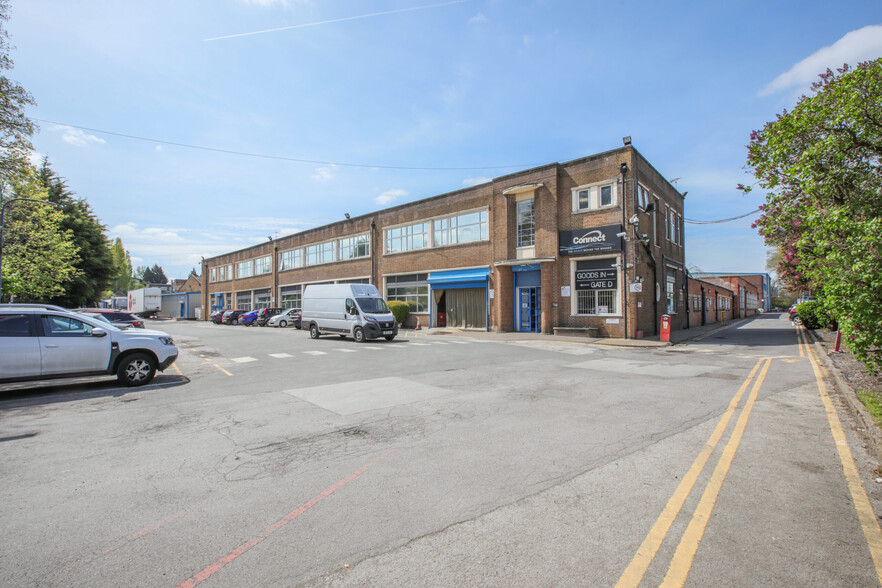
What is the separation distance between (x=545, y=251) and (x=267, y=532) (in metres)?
21.3

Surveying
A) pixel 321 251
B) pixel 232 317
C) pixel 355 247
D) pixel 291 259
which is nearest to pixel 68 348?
pixel 355 247

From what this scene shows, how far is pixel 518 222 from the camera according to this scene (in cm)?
2467

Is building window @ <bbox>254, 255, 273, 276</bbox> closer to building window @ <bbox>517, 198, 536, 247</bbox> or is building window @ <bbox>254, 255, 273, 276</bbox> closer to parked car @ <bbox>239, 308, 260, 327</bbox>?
parked car @ <bbox>239, 308, 260, 327</bbox>

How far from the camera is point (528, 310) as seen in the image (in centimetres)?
2420

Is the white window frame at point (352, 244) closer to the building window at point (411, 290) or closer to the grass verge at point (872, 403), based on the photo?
the building window at point (411, 290)

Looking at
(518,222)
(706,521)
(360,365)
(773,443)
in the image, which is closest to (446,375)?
(360,365)

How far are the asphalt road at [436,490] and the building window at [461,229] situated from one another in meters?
19.1

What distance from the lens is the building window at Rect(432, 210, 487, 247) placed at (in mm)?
26375

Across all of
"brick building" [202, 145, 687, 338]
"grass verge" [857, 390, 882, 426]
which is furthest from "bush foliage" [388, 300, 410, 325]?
"grass verge" [857, 390, 882, 426]

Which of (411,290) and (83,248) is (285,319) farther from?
(83,248)

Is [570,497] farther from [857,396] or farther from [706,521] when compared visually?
[857,396]

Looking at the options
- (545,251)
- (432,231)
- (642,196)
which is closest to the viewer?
(642,196)

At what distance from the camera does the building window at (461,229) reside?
2638 cm

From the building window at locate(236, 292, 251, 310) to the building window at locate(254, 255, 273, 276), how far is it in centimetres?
370
